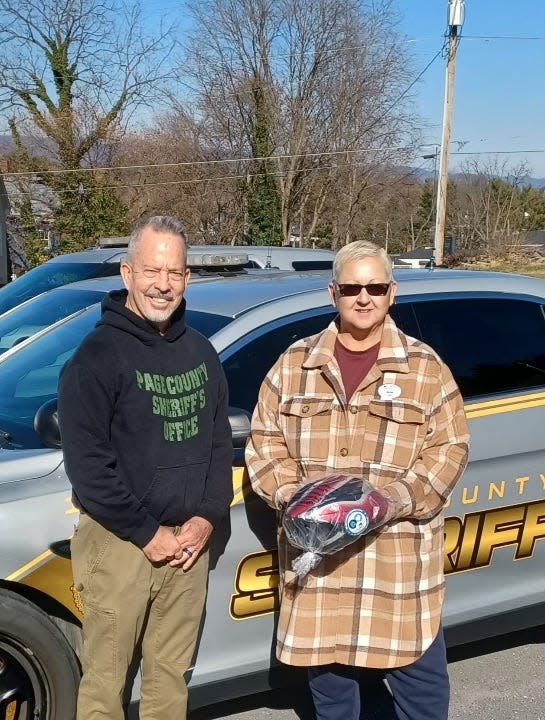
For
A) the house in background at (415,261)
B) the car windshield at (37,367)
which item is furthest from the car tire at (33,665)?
the house in background at (415,261)

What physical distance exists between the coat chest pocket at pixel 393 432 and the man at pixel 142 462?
1.38 feet

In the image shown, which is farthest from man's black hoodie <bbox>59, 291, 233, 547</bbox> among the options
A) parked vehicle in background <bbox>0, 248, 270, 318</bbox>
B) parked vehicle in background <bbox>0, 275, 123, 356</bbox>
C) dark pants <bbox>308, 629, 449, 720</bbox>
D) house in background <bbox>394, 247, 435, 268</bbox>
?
parked vehicle in background <bbox>0, 248, 270, 318</bbox>

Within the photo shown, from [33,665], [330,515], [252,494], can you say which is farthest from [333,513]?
[33,665]

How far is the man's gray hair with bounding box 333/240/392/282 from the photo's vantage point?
7.56 feet

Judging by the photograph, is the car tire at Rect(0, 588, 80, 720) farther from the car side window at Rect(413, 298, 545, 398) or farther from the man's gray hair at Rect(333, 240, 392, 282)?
the car side window at Rect(413, 298, 545, 398)

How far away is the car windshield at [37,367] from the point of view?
9.14 ft

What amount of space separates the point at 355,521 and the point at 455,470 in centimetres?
36

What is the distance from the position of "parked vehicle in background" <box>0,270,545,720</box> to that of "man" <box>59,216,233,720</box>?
0.65ft

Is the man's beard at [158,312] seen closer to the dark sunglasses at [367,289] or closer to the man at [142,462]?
the man at [142,462]

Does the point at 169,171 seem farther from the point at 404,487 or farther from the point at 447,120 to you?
the point at 404,487

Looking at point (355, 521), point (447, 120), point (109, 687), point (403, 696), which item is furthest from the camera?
point (447, 120)

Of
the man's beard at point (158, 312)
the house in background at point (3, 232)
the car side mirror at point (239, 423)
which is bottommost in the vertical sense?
the house in background at point (3, 232)

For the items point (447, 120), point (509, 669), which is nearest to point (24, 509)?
point (509, 669)

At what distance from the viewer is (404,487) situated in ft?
7.16
